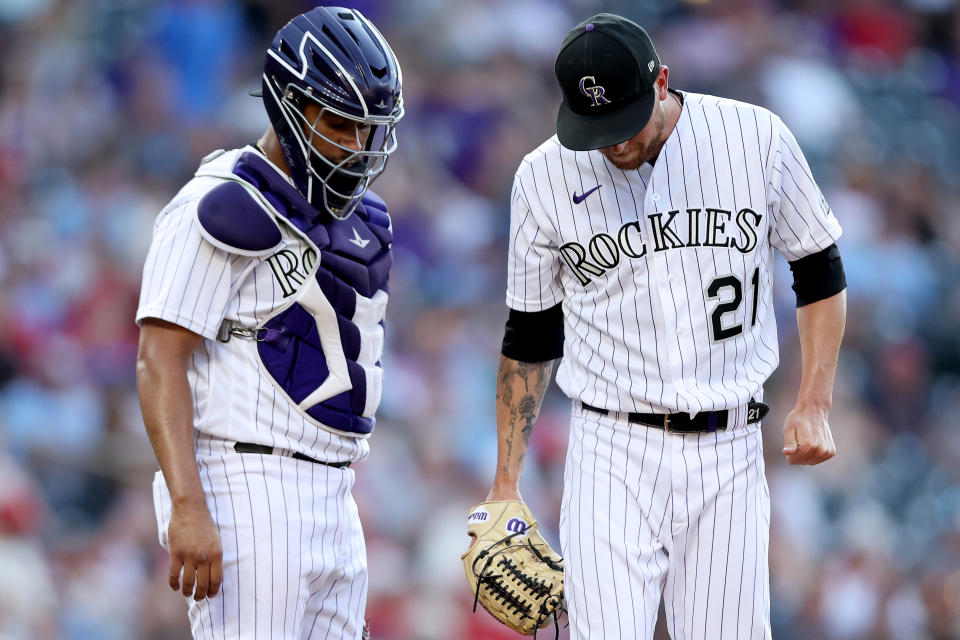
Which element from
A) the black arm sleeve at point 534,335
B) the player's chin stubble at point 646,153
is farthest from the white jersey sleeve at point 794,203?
the black arm sleeve at point 534,335

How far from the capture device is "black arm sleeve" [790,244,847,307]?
340cm

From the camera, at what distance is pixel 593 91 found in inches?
124

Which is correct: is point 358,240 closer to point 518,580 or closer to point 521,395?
point 521,395

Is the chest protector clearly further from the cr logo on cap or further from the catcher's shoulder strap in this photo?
the cr logo on cap

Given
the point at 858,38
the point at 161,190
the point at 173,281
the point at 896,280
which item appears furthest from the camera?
the point at 858,38

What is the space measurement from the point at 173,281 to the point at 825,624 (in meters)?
4.88

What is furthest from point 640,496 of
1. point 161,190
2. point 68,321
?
point 161,190

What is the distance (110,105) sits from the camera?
8.02 meters

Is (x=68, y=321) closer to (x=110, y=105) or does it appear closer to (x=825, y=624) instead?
(x=110, y=105)

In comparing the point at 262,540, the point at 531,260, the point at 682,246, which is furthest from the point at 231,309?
the point at 682,246

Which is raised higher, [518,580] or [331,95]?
[331,95]

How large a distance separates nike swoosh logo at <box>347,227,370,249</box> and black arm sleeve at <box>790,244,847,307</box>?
117cm

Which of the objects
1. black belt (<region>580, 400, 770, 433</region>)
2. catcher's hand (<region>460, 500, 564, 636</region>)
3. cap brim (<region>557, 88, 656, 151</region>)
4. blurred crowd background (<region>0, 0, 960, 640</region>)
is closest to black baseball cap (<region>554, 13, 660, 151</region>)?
cap brim (<region>557, 88, 656, 151</region>)

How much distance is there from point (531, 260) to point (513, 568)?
86 centimetres
